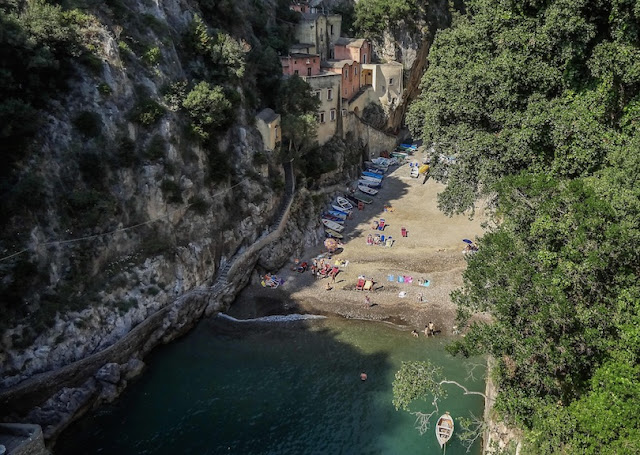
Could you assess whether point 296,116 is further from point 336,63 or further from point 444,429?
point 444,429

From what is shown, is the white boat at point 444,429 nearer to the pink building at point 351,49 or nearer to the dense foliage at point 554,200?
the dense foliage at point 554,200

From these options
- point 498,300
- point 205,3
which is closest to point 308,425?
point 498,300

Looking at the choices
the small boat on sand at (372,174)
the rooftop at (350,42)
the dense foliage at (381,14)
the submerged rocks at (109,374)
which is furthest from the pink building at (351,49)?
the submerged rocks at (109,374)

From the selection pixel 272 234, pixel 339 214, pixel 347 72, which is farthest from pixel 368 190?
pixel 272 234

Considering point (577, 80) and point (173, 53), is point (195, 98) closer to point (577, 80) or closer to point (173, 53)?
point (173, 53)

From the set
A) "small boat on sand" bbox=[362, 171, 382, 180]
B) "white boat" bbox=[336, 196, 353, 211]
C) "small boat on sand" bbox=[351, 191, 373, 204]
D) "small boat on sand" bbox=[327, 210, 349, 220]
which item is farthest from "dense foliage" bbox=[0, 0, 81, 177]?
"small boat on sand" bbox=[362, 171, 382, 180]
